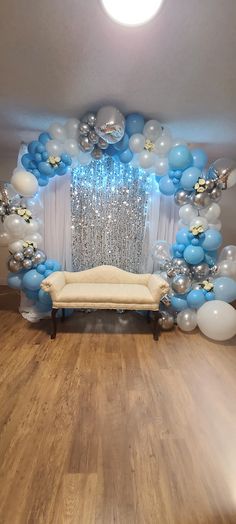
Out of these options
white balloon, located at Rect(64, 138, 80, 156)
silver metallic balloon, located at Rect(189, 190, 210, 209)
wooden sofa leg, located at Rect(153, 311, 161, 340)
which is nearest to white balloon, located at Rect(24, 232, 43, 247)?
white balloon, located at Rect(64, 138, 80, 156)

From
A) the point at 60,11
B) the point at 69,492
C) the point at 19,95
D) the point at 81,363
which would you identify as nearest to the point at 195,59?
the point at 60,11

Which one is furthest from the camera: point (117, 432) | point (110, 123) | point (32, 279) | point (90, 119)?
point (32, 279)

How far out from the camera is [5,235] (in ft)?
8.86

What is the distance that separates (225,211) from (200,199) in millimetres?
2086

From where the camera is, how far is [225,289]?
2.53 meters

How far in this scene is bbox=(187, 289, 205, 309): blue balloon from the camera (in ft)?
8.49

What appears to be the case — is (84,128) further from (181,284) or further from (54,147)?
(181,284)

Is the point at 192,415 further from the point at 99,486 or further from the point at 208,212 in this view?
the point at 208,212

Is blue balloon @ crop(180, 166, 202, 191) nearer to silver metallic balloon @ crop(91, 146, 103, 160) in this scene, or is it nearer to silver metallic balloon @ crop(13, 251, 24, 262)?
silver metallic balloon @ crop(91, 146, 103, 160)

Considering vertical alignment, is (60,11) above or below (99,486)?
above

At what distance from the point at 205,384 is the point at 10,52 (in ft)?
9.05

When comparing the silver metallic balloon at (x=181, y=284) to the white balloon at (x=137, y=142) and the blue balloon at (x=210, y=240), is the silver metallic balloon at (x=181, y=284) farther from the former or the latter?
the white balloon at (x=137, y=142)

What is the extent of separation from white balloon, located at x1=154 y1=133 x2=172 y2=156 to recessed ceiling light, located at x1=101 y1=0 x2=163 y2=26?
1226 millimetres

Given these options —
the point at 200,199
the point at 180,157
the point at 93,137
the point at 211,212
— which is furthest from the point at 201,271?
the point at 93,137
